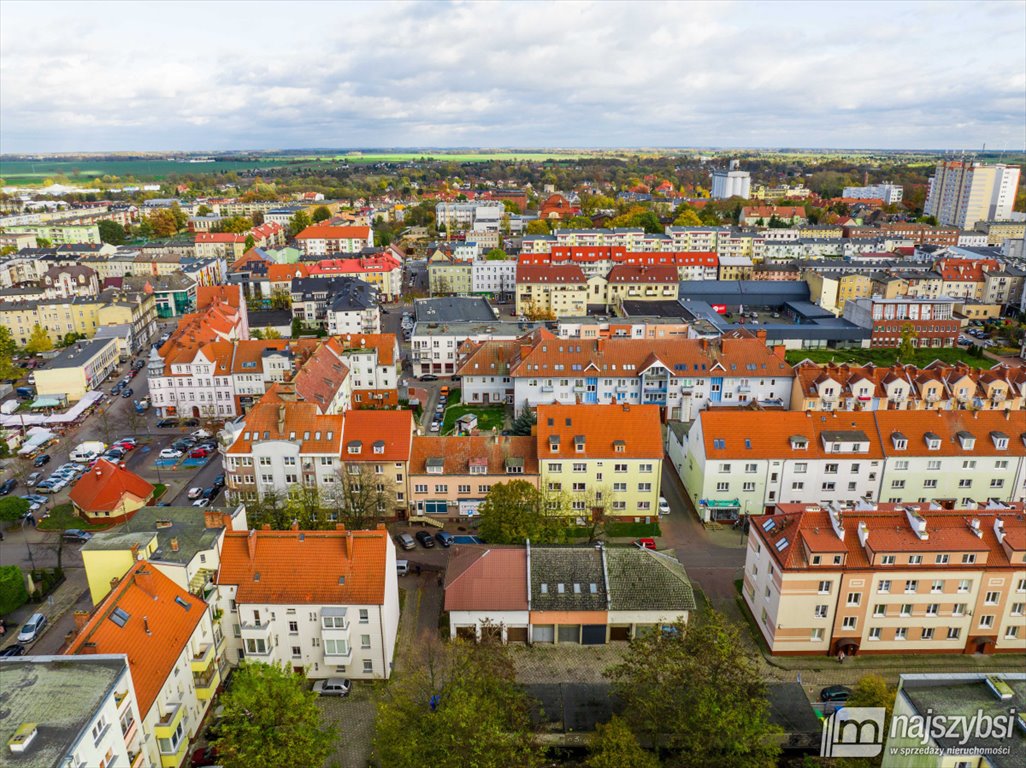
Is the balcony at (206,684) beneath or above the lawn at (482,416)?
above

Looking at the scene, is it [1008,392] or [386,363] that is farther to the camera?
[386,363]

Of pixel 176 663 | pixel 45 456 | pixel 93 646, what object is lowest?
pixel 45 456

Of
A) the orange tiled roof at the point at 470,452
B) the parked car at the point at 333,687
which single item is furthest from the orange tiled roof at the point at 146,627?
the orange tiled roof at the point at 470,452

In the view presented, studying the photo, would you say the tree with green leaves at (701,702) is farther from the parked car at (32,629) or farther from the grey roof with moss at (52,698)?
the parked car at (32,629)

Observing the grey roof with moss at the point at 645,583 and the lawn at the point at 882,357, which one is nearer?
the grey roof with moss at the point at 645,583

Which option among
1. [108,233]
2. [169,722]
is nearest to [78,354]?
[169,722]

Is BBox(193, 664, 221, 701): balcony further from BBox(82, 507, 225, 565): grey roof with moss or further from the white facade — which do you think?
the white facade

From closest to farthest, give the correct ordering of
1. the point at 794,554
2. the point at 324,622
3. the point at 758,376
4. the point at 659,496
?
the point at 324,622 → the point at 794,554 → the point at 659,496 → the point at 758,376

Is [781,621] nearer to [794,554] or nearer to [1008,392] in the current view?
[794,554]

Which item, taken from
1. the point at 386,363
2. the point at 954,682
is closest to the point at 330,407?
the point at 386,363
